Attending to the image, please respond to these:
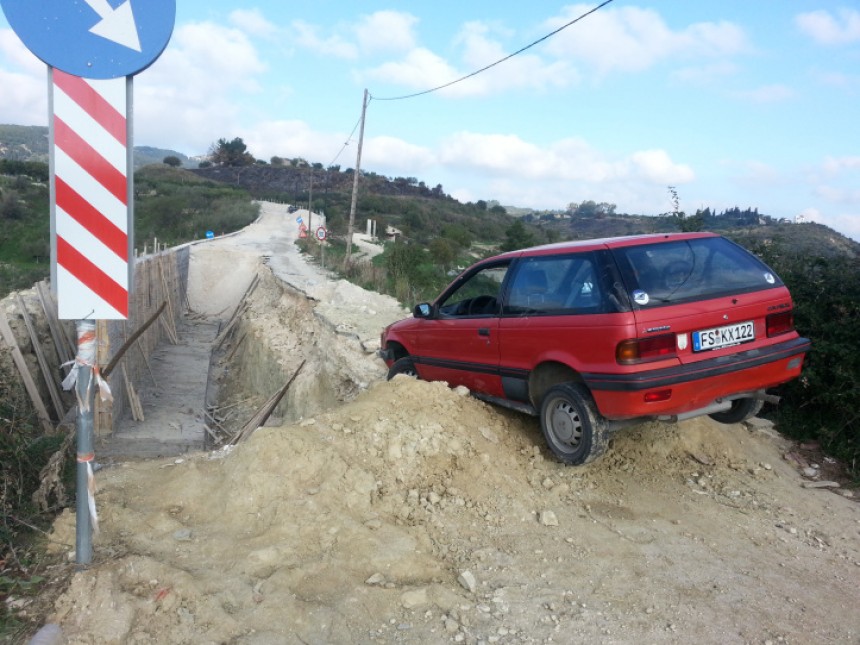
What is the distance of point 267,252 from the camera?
Answer: 94.9 ft

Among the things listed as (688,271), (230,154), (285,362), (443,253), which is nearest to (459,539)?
(688,271)

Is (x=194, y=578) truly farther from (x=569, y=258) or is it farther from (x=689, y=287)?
(x=689, y=287)

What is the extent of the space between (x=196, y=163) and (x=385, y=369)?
11579 cm

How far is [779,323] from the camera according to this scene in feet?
15.2

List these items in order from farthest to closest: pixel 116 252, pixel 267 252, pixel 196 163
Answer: pixel 196 163
pixel 267 252
pixel 116 252

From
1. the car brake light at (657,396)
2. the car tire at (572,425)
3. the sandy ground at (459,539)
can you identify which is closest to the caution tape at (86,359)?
the sandy ground at (459,539)

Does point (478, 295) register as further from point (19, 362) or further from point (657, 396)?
point (19, 362)

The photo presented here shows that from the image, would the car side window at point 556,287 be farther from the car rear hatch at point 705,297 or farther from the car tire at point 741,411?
the car tire at point 741,411

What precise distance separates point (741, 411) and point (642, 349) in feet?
5.41

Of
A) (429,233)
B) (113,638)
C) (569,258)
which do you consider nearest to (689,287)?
(569,258)

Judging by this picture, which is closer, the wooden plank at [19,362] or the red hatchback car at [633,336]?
the red hatchback car at [633,336]

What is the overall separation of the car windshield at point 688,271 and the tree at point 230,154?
10933cm

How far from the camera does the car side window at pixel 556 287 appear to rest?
176 inches

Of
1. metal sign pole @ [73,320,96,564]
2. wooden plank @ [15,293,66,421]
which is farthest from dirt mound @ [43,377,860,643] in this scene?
wooden plank @ [15,293,66,421]
